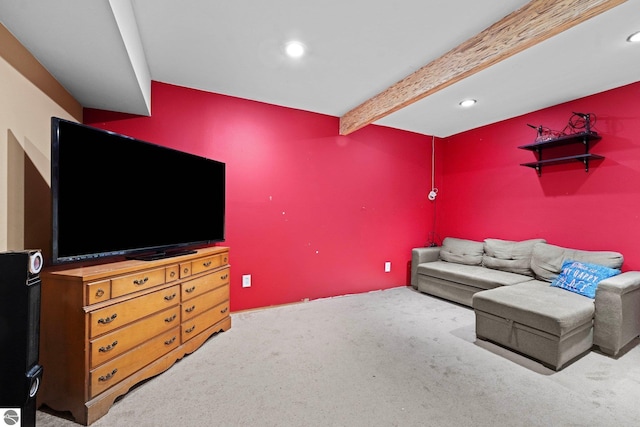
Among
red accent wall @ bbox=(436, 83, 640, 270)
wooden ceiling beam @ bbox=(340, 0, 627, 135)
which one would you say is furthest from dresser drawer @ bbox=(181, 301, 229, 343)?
red accent wall @ bbox=(436, 83, 640, 270)

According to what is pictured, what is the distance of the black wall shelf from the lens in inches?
108

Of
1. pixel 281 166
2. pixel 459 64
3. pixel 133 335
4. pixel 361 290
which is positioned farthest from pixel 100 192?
pixel 361 290

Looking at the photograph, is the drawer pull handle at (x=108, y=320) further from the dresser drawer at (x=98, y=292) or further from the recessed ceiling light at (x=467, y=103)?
the recessed ceiling light at (x=467, y=103)

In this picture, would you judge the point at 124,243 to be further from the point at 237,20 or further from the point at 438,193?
the point at 438,193

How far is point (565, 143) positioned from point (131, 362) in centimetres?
446

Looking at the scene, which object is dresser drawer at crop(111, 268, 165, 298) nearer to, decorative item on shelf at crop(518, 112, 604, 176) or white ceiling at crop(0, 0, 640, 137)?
white ceiling at crop(0, 0, 640, 137)

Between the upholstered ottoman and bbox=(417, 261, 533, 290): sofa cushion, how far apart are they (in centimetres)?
44

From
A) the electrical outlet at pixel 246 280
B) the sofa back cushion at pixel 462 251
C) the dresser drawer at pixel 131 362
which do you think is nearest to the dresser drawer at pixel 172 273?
the dresser drawer at pixel 131 362

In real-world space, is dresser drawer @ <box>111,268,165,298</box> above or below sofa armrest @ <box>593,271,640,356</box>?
above

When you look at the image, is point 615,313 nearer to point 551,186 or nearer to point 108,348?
point 551,186

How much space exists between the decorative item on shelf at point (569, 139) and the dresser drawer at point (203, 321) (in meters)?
3.77

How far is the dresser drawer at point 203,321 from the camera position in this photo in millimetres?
2082

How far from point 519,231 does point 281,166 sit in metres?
3.15

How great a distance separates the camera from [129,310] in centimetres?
165
